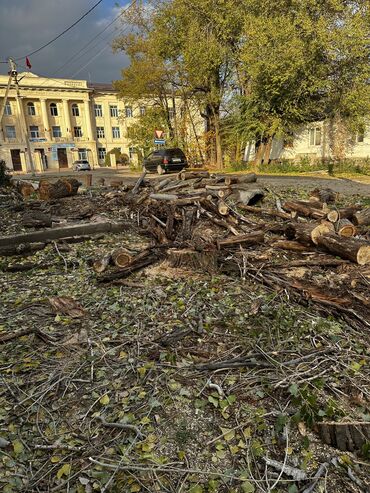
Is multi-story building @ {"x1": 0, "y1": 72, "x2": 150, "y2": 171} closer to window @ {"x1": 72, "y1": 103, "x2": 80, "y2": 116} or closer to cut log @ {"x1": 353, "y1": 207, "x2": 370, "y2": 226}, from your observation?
window @ {"x1": 72, "y1": 103, "x2": 80, "y2": 116}

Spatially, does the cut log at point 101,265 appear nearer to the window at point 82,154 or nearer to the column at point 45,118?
the column at point 45,118

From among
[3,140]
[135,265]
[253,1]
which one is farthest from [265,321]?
[3,140]

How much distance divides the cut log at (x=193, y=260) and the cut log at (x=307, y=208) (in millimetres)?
2577

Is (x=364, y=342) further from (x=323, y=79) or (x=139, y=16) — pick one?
(x=139, y=16)

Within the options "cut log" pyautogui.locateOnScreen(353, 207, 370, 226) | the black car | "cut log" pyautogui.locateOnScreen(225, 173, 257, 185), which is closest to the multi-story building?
the black car

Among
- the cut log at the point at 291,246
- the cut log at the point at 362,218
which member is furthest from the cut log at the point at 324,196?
the cut log at the point at 291,246

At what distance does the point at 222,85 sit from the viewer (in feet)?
81.8

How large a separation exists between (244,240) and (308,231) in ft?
3.17

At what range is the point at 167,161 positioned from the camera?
21.5 m

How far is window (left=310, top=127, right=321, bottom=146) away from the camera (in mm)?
25859

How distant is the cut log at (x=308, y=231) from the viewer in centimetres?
513

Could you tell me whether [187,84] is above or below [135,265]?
above

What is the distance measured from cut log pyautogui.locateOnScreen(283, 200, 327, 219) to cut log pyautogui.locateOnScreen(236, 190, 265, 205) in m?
1.00

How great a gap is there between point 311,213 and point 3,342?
214 inches
